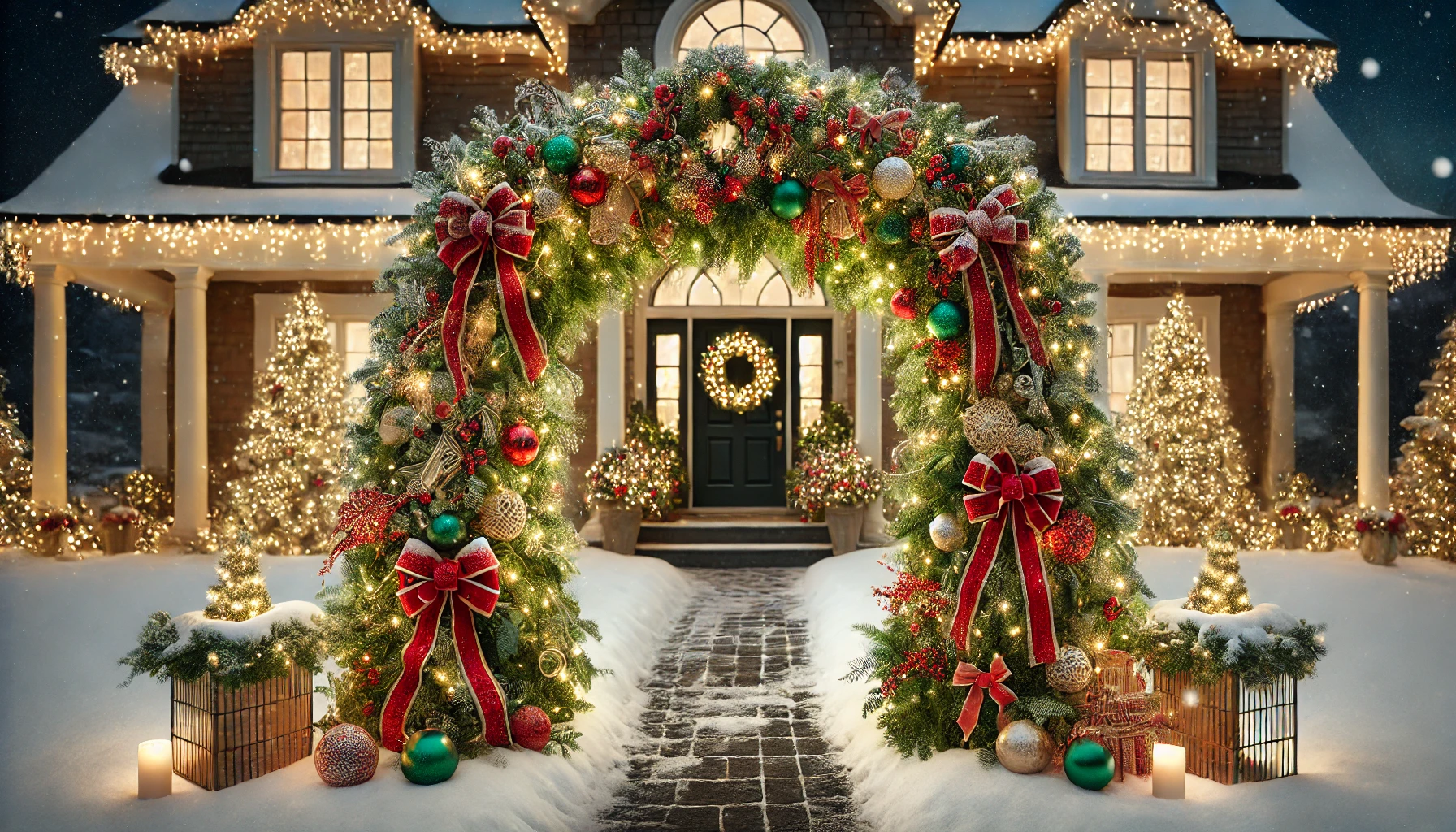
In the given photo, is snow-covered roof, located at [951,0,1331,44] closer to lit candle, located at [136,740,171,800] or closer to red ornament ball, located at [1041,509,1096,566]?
red ornament ball, located at [1041,509,1096,566]

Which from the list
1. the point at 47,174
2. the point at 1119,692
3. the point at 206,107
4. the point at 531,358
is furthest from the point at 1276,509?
the point at 47,174

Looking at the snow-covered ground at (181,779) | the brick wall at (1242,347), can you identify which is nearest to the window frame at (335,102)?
the snow-covered ground at (181,779)

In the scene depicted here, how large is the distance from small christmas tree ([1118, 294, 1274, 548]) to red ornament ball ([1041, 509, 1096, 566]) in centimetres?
679

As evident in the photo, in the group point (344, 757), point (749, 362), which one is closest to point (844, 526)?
point (749, 362)

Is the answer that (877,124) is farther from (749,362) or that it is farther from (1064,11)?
(1064,11)

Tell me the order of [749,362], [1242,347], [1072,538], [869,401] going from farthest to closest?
[1242,347]
[749,362]
[869,401]
[1072,538]

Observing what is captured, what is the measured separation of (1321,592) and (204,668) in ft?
30.1

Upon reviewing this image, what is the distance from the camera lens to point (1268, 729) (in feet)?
14.1

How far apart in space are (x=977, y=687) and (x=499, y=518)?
7.85 feet

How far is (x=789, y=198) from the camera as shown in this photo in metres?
4.68

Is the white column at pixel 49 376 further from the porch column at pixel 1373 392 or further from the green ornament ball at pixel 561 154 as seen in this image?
the porch column at pixel 1373 392

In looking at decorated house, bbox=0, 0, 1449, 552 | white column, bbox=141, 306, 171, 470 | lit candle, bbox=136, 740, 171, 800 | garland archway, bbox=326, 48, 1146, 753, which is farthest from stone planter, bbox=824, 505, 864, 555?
white column, bbox=141, 306, 171, 470

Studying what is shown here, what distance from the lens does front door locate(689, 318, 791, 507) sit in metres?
11.8

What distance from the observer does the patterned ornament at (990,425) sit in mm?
4402
